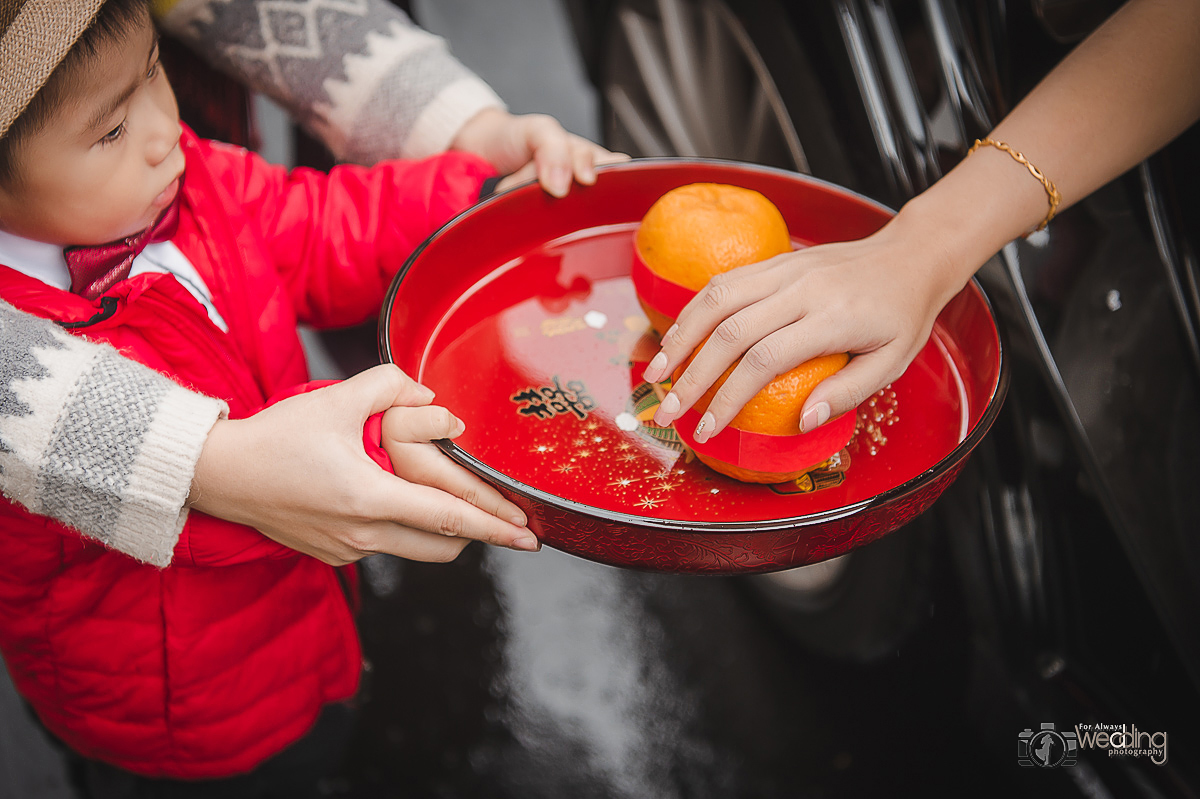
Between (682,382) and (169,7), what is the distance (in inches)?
37.2

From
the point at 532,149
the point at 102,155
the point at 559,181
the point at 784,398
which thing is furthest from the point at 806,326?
the point at 102,155

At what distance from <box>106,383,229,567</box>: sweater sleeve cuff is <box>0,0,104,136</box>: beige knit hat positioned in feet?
0.83

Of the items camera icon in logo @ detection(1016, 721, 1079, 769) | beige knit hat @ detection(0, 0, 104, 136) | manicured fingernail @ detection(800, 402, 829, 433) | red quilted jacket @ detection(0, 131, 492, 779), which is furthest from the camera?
camera icon in logo @ detection(1016, 721, 1079, 769)

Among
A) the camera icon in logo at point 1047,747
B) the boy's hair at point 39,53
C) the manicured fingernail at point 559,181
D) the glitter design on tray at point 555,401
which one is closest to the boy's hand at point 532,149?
the manicured fingernail at point 559,181

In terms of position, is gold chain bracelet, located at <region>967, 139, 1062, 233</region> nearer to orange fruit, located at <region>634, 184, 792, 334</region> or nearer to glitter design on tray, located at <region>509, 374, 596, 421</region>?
orange fruit, located at <region>634, 184, 792, 334</region>

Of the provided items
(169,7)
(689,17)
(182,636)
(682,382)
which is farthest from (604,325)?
(689,17)

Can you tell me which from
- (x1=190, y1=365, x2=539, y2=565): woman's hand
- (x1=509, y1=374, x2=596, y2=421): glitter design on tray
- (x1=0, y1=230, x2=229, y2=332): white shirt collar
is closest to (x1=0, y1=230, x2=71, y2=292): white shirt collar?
(x1=0, y1=230, x2=229, y2=332): white shirt collar

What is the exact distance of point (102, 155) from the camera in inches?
28.8

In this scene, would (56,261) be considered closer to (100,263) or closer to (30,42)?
(100,263)

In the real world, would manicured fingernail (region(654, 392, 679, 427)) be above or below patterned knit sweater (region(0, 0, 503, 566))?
above

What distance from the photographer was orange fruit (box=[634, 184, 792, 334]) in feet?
2.86

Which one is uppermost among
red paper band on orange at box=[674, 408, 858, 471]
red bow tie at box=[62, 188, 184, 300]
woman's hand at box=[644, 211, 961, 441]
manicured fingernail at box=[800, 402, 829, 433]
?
woman's hand at box=[644, 211, 961, 441]

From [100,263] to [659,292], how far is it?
1.86 ft

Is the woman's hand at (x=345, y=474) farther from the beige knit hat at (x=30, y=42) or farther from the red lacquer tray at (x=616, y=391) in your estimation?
the beige knit hat at (x=30, y=42)
